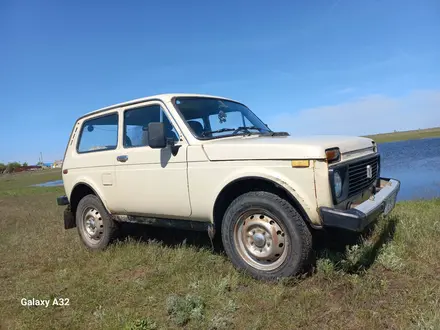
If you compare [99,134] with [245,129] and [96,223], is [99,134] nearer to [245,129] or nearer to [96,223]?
[96,223]

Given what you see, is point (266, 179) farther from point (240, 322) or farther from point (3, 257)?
point (3, 257)

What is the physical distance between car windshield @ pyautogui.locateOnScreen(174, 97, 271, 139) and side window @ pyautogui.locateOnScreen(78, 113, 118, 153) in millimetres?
1280

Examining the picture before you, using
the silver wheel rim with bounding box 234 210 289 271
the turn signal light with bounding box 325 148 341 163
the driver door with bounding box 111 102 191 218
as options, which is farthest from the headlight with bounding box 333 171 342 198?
the driver door with bounding box 111 102 191 218

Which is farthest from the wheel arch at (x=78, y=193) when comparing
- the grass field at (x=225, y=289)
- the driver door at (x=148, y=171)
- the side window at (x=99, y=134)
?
the grass field at (x=225, y=289)

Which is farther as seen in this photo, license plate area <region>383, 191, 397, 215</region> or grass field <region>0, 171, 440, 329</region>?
license plate area <region>383, 191, 397, 215</region>

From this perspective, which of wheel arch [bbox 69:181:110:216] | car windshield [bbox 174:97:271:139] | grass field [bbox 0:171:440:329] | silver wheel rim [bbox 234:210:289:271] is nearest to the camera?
grass field [bbox 0:171:440:329]

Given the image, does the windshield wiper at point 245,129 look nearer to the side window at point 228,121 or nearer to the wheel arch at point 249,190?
the side window at point 228,121

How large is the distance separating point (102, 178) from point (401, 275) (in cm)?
411

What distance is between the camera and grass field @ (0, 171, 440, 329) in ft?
9.50

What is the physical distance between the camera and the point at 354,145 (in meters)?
3.83

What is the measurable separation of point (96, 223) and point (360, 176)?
4006mm

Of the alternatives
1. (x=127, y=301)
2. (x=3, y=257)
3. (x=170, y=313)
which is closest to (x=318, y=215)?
(x=170, y=313)

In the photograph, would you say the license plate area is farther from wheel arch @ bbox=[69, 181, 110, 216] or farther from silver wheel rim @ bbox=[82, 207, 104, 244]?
wheel arch @ bbox=[69, 181, 110, 216]

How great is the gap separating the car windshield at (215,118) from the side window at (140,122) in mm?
282
